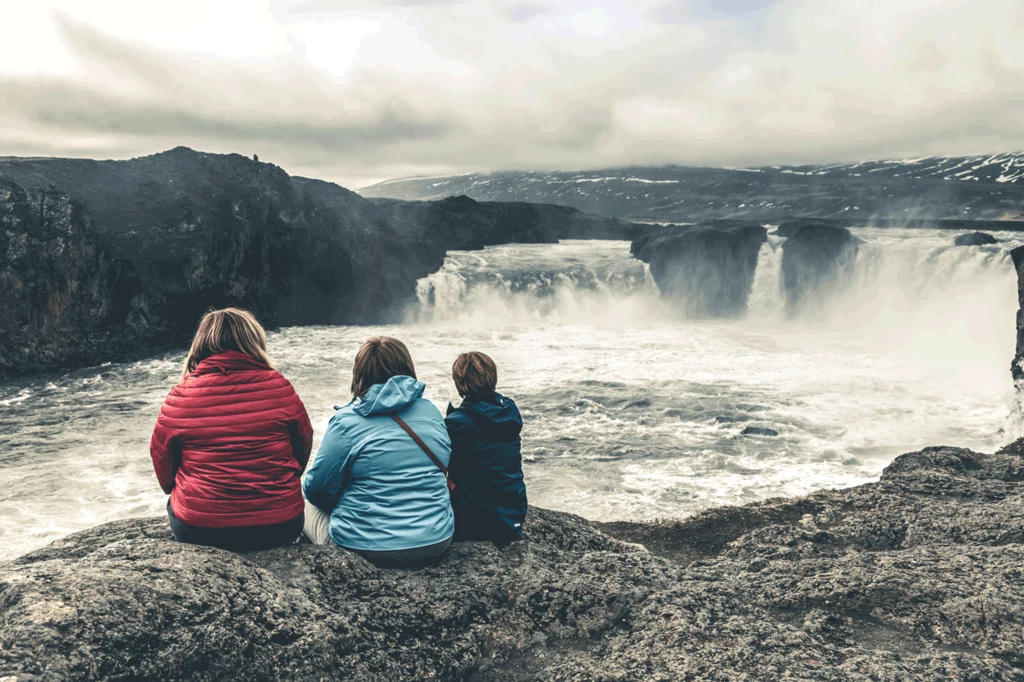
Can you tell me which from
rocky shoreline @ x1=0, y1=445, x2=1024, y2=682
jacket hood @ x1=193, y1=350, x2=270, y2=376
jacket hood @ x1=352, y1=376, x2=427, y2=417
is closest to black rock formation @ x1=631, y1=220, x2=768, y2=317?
rocky shoreline @ x1=0, y1=445, x2=1024, y2=682

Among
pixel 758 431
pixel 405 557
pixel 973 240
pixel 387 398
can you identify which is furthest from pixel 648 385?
pixel 973 240

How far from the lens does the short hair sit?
463cm

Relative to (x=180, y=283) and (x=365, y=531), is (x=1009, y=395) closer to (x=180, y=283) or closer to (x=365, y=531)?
(x=365, y=531)

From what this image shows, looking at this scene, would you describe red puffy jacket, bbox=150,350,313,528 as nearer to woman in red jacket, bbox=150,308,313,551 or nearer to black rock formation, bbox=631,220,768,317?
woman in red jacket, bbox=150,308,313,551

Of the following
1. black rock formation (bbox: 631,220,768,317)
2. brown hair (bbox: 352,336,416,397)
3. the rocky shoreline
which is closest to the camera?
the rocky shoreline

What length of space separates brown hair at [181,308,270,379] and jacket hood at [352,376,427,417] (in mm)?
571

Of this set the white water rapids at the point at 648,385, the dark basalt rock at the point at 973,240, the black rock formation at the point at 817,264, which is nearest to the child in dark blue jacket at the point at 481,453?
the white water rapids at the point at 648,385

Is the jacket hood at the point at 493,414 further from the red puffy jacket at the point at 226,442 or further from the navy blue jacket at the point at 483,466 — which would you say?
the red puffy jacket at the point at 226,442

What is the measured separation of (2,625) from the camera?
9.59 ft

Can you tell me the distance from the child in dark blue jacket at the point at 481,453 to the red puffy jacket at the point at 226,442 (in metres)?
1.09

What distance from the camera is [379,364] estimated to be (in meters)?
4.26

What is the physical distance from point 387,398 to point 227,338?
908 mm

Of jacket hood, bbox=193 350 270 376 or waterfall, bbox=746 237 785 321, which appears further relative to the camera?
waterfall, bbox=746 237 785 321

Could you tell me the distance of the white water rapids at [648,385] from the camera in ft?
43.3
